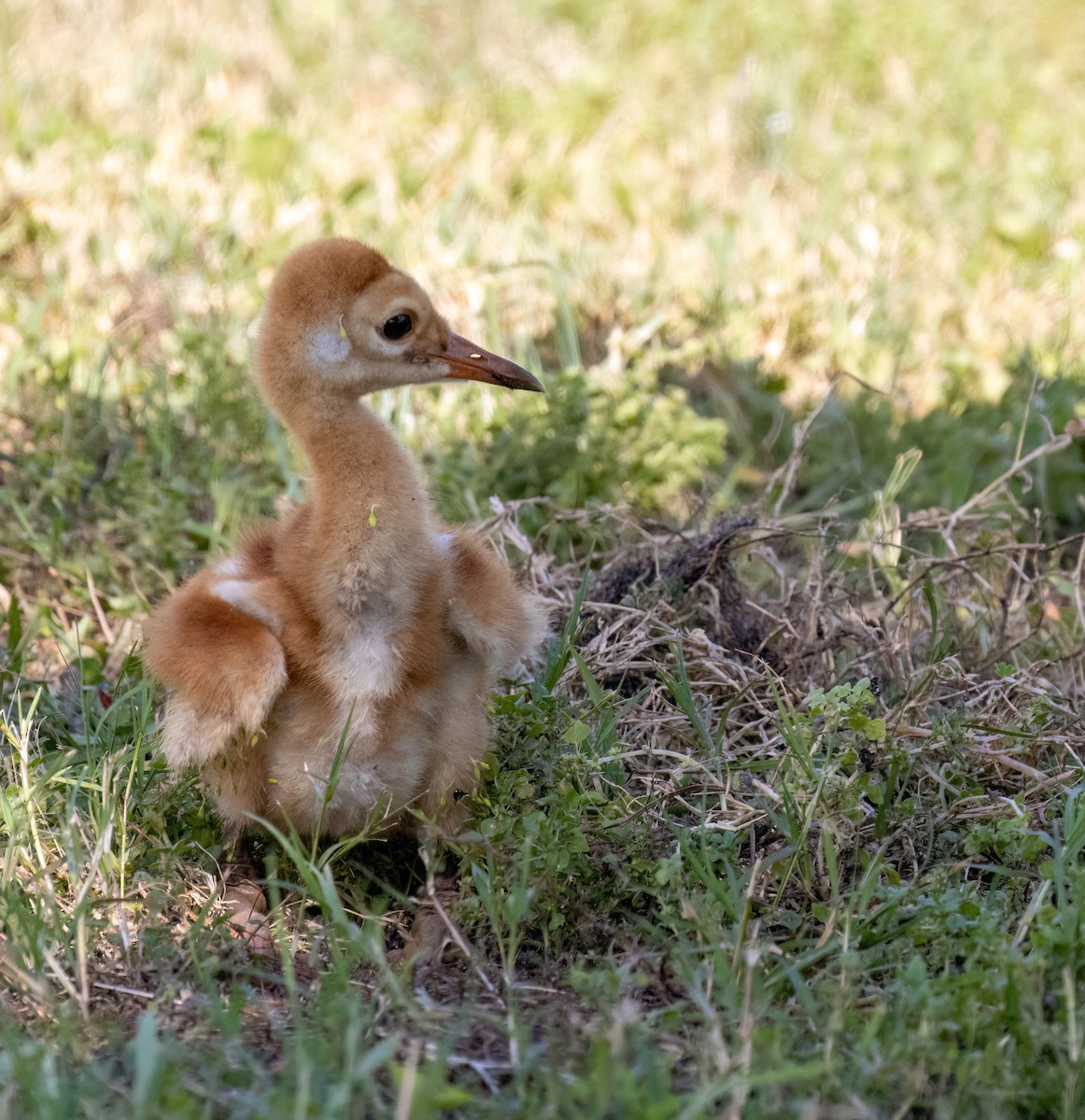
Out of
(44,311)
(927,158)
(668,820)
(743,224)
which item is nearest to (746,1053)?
(668,820)

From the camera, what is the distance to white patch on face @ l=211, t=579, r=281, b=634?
2791 millimetres

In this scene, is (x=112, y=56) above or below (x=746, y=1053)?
above

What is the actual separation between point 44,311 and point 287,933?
128 inches

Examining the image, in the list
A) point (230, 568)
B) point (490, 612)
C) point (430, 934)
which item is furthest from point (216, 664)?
point (430, 934)

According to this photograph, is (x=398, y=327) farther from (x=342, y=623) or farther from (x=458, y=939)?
(x=458, y=939)

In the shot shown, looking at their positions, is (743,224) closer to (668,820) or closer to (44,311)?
(44,311)

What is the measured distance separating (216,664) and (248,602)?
0.17 meters

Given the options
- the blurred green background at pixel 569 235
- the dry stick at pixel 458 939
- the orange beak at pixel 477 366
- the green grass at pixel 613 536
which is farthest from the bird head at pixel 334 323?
the blurred green background at pixel 569 235

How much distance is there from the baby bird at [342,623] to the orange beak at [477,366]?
76 mm

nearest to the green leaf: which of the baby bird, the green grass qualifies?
the green grass

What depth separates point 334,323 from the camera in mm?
2877

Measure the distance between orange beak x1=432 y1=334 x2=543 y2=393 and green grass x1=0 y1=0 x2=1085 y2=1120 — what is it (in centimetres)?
63

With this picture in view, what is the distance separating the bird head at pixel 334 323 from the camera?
9.40 ft

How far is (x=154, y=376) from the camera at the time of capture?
15.9 ft
